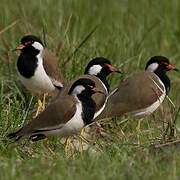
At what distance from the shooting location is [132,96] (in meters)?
7.57

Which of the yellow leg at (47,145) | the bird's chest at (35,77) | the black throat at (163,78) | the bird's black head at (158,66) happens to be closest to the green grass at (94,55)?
the yellow leg at (47,145)

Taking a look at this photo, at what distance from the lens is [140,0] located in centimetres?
1092

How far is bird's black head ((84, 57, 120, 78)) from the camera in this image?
A: 25.7 feet

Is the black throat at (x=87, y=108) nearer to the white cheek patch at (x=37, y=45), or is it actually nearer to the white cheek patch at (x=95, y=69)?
the white cheek patch at (x=95, y=69)

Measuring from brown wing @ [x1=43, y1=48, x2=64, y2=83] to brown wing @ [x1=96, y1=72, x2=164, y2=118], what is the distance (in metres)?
0.63

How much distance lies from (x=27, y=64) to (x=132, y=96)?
1077mm

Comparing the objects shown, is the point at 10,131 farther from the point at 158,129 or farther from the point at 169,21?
the point at 169,21

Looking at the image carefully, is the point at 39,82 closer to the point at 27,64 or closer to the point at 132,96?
the point at 27,64

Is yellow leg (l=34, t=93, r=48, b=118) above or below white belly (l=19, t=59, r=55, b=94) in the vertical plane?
below

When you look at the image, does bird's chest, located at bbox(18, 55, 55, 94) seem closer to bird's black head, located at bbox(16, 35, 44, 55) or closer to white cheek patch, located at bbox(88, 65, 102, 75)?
bird's black head, located at bbox(16, 35, 44, 55)

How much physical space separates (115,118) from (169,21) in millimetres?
3204

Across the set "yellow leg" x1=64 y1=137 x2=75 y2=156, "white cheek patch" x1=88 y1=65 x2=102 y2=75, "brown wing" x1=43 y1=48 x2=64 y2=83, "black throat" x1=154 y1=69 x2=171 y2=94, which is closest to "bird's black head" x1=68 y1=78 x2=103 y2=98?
"yellow leg" x1=64 y1=137 x2=75 y2=156

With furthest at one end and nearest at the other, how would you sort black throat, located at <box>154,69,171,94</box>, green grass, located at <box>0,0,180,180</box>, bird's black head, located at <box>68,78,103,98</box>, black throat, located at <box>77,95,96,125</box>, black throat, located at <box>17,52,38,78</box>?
1. black throat, located at <box>154,69,171,94</box>
2. black throat, located at <box>17,52,38,78</box>
3. bird's black head, located at <box>68,78,103,98</box>
4. black throat, located at <box>77,95,96,125</box>
5. green grass, located at <box>0,0,180,180</box>

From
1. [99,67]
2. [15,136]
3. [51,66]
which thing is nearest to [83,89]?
[15,136]
